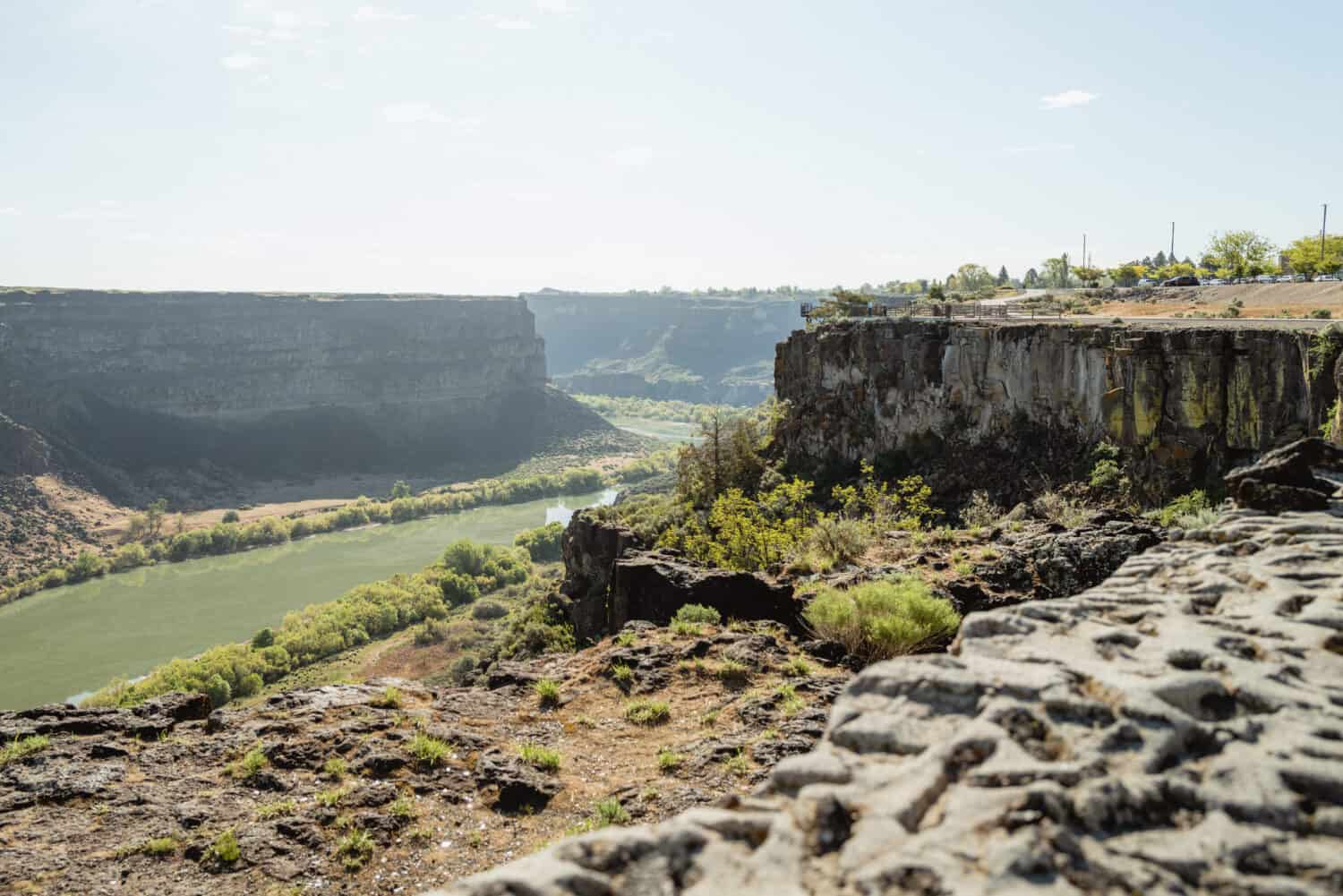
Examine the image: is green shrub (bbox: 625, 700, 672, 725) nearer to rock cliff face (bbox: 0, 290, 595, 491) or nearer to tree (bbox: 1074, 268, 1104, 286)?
tree (bbox: 1074, 268, 1104, 286)

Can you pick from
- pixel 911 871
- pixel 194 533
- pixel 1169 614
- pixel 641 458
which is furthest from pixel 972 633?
pixel 641 458

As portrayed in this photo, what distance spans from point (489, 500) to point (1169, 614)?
127 m

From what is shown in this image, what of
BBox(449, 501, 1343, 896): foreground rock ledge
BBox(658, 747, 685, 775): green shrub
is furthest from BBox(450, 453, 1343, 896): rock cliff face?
BBox(658, 747, 685, 775): green shrub

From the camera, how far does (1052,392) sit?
35500 mm

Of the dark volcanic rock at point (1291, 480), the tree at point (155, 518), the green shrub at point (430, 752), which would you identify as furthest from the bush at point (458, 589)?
the dark volcanic rock at point (1291, 480)

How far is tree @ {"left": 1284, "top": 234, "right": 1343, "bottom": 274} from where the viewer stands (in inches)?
2095

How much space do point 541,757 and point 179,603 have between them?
83.6m

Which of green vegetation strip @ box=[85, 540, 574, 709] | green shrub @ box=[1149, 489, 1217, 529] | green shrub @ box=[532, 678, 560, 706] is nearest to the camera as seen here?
green shrub @ box=[532, 678, 560, 706]

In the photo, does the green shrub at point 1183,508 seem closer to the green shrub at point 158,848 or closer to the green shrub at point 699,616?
the green shrub at point 699,616

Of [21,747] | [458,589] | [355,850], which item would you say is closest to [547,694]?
[355,850]

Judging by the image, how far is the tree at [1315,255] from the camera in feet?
175

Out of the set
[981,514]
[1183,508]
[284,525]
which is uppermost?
[1183,508]

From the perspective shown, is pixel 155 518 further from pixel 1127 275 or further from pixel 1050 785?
pixel 1050 785

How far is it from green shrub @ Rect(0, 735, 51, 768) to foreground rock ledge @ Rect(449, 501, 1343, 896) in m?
10.5
